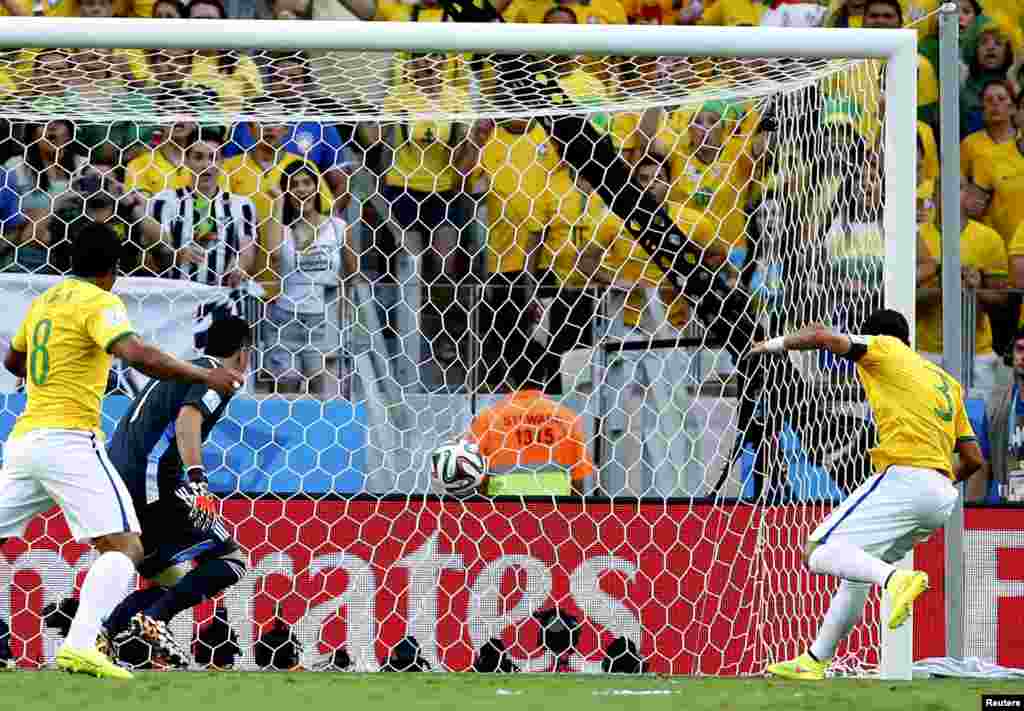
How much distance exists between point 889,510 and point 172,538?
319 cm

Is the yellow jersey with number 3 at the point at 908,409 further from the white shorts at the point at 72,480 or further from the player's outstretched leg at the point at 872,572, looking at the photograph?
the white shorts at the point at 72,480

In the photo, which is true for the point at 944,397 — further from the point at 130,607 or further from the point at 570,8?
the point at 570,8

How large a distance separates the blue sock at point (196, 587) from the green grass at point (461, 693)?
0.82 m

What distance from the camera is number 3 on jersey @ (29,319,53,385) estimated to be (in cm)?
591

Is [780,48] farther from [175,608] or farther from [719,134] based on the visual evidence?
[175,608]

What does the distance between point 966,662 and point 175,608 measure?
349cm

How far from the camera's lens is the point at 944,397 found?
6.84 meters

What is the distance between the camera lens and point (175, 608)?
7246 mm

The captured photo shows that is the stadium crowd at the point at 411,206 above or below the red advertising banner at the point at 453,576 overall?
above

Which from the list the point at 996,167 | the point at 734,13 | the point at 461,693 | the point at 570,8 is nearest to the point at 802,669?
the point at 461,693

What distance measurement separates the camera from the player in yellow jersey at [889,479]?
21.8 feet

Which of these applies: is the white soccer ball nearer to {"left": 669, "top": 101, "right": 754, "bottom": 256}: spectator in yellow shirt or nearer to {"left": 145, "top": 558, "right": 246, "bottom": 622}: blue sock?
{"left": 145, "top": 558, "right": 246, "bottom": 622}: blue sock

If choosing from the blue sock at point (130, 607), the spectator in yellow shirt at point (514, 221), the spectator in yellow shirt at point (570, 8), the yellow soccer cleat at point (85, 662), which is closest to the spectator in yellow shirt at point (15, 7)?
the spectator in yellow shirt at point (570, 8)

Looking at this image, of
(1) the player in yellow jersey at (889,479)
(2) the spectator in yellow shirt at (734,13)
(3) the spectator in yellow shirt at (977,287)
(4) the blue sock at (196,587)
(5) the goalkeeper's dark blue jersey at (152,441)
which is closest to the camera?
(1) the player in yellow jersey at (889,479)
